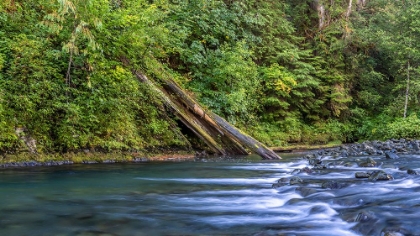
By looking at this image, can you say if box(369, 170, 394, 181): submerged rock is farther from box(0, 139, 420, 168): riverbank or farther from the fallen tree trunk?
box(0, 139, 420, 168): riverbank

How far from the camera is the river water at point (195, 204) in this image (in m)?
3.57

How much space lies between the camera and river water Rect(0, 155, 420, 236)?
11.7 ft

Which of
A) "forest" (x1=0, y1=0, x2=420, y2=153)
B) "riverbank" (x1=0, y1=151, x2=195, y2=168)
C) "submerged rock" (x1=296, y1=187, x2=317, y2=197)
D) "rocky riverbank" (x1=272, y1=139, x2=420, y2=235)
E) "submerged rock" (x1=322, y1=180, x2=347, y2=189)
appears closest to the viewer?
"rocky riverbank" (x1=272, y1=139, x2=420, y2=235)

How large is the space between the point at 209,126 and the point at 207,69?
445cm

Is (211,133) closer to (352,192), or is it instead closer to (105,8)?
(105,8)

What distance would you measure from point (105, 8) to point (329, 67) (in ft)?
48.9

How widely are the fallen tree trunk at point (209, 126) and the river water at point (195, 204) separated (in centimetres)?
324

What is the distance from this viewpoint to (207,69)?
1483 cm

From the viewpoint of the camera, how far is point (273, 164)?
9.77m

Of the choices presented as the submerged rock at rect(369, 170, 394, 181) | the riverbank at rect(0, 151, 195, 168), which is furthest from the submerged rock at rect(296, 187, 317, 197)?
the riverbank at rect(0, 151, 195, 168)

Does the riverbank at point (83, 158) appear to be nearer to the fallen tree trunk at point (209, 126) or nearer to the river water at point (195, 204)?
the river water at point (195, 204)

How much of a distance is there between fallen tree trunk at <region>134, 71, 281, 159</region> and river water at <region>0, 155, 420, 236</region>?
3.24 m

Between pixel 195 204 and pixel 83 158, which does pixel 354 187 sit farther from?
pixel 83 158

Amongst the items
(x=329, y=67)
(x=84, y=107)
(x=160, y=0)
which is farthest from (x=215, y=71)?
(x=329, y=67)
